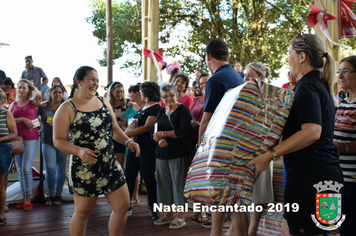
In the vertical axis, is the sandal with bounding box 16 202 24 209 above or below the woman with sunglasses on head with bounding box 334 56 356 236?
below

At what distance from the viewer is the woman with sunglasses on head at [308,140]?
198cm

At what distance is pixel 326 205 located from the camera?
2057 millimetres

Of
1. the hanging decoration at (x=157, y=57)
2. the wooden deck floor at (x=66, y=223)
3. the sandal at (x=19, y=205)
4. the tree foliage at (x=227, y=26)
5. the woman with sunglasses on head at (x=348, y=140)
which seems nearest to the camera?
the woman with sunglasses on head at (x=348, y=140)

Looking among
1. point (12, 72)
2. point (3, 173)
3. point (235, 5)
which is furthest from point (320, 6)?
point (12, 72)

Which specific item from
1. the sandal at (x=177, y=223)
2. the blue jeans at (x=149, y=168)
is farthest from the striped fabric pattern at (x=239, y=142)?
the blue jeans at (x=149, y=168)

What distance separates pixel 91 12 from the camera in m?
23.4

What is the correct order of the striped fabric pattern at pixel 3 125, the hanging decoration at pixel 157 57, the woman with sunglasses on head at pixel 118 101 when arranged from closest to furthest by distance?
the striped fabric pattern at pixel 3 125 < the woman with sunglasses on head at pixel 118 101 < the hanging decoration at pixel 157 57

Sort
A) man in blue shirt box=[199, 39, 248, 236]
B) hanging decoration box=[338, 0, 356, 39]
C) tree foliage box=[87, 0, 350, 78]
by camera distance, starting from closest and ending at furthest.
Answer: man in blue shirt box=[199, 39, 248, 236], hanging decoration box=[338, 0, 356, 39], tree foliage box=[87, 0, 350, 78]

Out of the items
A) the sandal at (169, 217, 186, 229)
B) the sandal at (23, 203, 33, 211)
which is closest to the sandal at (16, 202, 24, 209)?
the sandal at (23, 203, 33, 211)

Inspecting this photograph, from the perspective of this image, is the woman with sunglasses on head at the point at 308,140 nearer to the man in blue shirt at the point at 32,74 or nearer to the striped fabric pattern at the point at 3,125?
the striped fabric pattern at the point at 3,125

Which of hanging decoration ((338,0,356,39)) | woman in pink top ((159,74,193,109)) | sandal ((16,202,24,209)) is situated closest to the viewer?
woman in pink top ((159,74,193,109))

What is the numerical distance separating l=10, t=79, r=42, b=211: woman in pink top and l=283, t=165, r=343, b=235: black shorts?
4758mm

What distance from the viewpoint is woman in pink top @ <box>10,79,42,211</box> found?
5805 mm

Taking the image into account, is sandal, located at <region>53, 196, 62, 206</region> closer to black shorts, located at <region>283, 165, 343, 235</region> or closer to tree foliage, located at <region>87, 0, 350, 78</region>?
black shorts, located at <region>283, 165, 343, 235</region>
